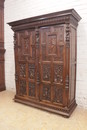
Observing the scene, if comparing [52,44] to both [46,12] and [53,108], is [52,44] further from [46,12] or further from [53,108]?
[53,108]

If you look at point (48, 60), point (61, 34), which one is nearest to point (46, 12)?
point (61, 34)

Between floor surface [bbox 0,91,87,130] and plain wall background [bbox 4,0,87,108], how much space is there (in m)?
0.59

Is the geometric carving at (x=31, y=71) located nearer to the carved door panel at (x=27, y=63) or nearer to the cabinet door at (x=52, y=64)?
the carved door panel at (x=27, y=63)

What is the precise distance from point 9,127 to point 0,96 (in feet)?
5.11

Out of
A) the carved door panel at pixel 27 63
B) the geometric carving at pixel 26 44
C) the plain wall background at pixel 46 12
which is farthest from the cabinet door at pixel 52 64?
the plain wall background at pixel 46 12

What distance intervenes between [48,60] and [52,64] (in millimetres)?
121

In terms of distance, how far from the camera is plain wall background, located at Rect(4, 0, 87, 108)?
260cm

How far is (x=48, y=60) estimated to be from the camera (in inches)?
96.0

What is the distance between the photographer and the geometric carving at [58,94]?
92.8 inches

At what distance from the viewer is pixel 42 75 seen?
8.38ft

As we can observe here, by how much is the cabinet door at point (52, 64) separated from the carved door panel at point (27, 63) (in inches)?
8.5

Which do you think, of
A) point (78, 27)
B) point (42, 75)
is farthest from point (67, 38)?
point (42, 75)

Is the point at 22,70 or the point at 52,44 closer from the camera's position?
the point at 52,44

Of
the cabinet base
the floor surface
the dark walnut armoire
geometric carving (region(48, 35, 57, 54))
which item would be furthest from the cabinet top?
the floor surface
